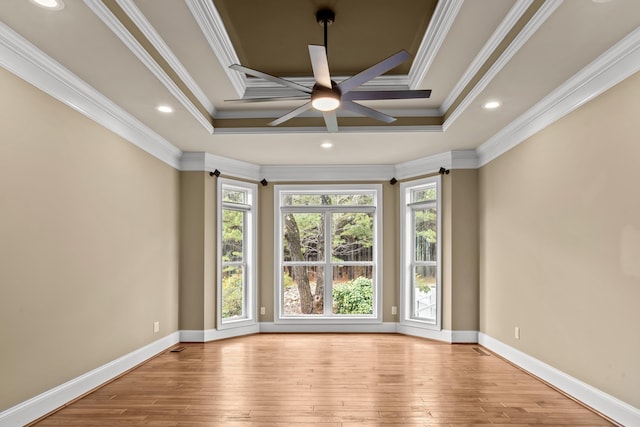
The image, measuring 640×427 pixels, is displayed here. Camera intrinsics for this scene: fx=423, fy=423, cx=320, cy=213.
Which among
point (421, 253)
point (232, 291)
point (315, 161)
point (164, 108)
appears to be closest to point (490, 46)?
point (164, 108)

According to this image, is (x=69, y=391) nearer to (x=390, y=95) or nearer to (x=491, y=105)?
(x=390, y=95)

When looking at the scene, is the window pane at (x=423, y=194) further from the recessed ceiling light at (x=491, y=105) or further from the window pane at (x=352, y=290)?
the recessed ceiling light at (x=491, y=105)

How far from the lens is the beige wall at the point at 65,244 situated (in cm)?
274

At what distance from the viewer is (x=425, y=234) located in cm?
605

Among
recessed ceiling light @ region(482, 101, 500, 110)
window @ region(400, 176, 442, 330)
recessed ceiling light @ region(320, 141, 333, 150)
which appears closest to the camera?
recessed ceiling light @ region(482, 101, 500, 110)

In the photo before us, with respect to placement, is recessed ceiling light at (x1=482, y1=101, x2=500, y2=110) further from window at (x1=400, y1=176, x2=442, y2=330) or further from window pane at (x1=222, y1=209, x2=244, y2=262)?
window pane at (x1=222, y1=209, x2=244, y2=262)

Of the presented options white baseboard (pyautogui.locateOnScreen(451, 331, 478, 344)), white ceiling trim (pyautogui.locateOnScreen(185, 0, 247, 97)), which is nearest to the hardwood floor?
white baseboard (pyautogui.locateOnScreen(451, 331, 478, 344))

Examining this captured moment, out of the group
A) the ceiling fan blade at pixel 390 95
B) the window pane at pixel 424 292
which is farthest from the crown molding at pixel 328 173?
the ceiling fan blade at pixel 390 95

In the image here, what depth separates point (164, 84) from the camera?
3.33 m

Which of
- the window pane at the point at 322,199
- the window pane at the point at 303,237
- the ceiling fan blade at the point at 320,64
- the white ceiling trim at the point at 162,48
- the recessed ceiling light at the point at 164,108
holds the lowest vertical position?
the window pane at the point at 303,237

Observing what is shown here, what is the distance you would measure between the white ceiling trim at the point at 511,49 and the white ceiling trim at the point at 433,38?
0.42 metres

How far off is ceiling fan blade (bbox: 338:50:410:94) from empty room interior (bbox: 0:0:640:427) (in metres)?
0.02

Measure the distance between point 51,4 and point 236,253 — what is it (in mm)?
4273

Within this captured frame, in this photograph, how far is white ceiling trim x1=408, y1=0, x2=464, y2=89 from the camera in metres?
2.82
